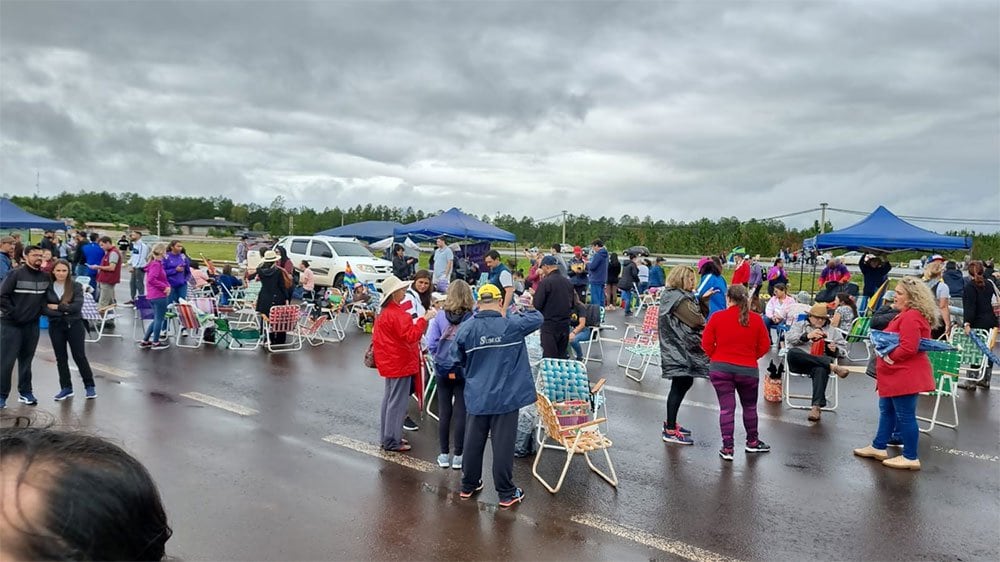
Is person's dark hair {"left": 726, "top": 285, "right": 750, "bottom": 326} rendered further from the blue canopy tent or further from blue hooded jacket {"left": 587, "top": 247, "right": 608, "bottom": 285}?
the blue canopy tent

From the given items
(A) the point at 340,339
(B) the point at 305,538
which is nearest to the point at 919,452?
(B) the point at 305,538

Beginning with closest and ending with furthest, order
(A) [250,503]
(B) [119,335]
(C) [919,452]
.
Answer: (A) [250,503] → (C) [919,452] → (B) [119,335]

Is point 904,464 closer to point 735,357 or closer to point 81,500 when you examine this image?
point 735,357

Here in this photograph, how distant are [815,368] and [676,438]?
8.33ft

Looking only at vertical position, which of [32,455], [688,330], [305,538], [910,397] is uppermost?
[32,455]

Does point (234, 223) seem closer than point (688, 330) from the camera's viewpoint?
No

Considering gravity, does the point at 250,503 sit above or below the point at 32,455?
below

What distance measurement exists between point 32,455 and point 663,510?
5.04 metres

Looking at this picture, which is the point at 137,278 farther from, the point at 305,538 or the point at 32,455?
the point at 32,455

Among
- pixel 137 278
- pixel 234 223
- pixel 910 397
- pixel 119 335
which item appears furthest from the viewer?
pixel 234 223

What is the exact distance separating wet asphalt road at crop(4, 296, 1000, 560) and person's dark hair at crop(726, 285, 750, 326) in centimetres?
139

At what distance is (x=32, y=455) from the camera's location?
0.92 m

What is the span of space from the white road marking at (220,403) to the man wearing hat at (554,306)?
355 cm

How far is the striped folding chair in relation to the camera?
448 inches
